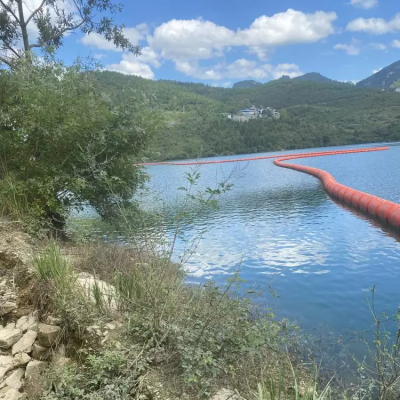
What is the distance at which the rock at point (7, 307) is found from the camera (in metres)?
4.62

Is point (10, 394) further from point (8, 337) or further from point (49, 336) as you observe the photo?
point (8, 337)

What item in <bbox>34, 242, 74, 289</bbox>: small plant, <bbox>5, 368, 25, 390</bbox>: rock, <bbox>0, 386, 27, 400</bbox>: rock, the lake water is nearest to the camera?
<bbox>0, 386, 27, 400</bbox>: rock

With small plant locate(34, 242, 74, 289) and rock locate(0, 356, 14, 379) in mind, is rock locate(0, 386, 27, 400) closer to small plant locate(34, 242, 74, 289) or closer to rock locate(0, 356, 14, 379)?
rock locate(0, 356, 14, 379)

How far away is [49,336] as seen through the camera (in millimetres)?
4129

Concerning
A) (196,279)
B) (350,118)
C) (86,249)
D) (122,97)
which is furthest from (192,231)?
(350,118)

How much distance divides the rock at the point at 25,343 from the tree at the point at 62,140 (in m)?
3.22

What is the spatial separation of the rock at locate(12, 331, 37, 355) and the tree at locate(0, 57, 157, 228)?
322cm

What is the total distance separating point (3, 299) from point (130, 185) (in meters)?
4.64

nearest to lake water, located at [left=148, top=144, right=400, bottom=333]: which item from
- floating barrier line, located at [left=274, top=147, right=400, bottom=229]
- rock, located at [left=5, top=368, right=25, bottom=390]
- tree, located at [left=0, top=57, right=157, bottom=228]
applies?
floating barrier line, located at [left=274, top=147, right=400, bottom=229]

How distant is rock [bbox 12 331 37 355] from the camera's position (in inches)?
162

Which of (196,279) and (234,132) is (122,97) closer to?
(196,279)

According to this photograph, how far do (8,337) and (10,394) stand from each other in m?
0.88

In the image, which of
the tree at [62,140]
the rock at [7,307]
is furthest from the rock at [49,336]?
the tree at [62,140]

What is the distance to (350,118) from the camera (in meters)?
99.8
